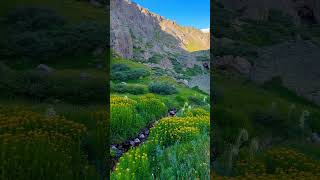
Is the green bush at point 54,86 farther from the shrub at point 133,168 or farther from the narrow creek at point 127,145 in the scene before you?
the shrub at point 133,168

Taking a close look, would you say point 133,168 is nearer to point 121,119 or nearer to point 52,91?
point 121,119

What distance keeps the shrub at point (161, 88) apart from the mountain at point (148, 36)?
1.20 ft

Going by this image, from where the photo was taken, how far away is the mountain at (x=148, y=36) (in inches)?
267

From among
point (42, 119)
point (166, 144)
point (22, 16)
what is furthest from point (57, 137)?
point (22, 16)

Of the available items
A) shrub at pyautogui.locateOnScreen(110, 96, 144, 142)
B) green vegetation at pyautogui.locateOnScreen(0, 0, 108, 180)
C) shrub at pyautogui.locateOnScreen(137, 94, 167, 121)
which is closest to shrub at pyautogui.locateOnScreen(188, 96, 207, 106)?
shrub at pyautogui.locateOnScreen(137, 94, 167, 121)

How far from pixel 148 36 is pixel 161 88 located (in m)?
0.74

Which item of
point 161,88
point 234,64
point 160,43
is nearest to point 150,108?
point 161,88

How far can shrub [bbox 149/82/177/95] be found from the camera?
Result: 274 inches

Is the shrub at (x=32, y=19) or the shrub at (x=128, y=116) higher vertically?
the shrub at (x=32, y=19)

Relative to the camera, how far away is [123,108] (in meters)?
6.61

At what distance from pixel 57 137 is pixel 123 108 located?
2.91 feet

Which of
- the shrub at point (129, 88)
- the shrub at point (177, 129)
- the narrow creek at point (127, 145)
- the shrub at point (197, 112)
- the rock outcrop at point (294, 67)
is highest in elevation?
the rock outcrop at point (294, 67)

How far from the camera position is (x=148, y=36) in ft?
23.4

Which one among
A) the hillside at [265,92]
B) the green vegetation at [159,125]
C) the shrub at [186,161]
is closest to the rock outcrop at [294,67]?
the hillside at [265,92]
